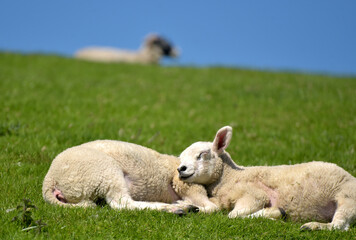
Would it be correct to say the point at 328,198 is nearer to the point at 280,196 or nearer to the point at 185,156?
the point at 280,196

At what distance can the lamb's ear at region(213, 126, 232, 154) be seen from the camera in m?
6.12

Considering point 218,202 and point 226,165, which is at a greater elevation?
point 226,165

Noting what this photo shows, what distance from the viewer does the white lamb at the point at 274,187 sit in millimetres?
5500

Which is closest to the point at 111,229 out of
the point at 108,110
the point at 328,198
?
the point at 328,198

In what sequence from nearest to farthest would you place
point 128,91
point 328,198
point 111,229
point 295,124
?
point 111,229
point 328,198
point 295,124
point 128,91

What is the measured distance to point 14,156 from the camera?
718 centimetres

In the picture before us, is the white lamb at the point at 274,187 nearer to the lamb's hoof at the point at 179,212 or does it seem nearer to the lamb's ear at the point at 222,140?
the lamb's ear at the point at 222,140

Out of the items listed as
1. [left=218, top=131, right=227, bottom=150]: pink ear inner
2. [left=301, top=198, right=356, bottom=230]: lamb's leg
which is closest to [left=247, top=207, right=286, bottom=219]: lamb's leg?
[left=301, top=198, right=356, bottom=230]: lamb's leg

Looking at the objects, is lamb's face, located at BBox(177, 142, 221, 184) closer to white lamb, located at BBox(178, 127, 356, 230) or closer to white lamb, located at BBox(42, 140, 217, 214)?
white lamb, located at BBox(178, 127, 356, 230)

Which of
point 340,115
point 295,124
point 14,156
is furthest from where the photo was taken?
point 340,115

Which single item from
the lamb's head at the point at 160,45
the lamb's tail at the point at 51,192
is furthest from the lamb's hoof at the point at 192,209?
the lamb's head at the point at 160,45

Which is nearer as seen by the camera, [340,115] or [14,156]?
[14,156]

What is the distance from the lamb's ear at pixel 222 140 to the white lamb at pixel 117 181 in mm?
570

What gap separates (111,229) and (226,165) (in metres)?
2.18
